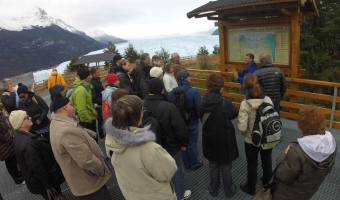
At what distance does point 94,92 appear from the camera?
4332mm

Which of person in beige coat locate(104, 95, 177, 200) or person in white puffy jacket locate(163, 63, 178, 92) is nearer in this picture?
person in beige coat locate(104, 95, 177, 200)

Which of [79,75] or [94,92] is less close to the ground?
[79,75]

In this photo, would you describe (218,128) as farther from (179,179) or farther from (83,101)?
(83,101)

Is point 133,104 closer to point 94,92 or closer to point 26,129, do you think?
point 26,129

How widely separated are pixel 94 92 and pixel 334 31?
76.3 ft

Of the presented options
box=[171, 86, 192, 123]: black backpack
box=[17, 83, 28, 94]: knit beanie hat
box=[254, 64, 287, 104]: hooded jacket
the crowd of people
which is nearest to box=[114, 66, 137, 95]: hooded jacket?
the crowd of people

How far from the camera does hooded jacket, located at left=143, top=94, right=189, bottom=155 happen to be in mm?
2631

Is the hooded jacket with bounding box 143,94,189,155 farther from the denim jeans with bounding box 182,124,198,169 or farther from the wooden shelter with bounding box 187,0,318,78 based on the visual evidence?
the wooden shelter with bounding box 187,0,318,78

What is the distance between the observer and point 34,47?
361 feet

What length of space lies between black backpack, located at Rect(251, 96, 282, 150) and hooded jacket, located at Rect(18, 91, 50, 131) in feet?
11.2

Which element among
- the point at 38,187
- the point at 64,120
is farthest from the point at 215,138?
the point at 38,187

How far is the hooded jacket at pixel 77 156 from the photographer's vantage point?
211cm

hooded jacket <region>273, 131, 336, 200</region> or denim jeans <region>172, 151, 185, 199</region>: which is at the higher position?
hooded jacket <region>273, 131, 336, 200</region>

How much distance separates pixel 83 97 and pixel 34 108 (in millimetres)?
887
